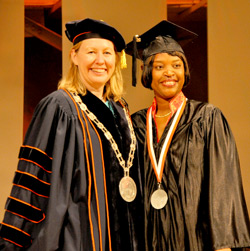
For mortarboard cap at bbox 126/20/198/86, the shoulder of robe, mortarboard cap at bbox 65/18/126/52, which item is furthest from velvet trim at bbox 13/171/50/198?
mortarboard cap at bbox 126/20/198/86

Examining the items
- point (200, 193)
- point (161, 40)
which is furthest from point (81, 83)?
point (200, 193)

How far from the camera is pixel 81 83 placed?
8.36 ft

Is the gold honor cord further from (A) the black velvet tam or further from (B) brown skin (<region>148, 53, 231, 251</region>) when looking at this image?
(A) the black velvet tam

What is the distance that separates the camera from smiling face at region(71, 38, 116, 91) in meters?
2.48

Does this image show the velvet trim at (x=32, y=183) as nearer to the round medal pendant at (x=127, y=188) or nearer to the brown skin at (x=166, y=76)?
the round medal pendant at (x=127, y=188)

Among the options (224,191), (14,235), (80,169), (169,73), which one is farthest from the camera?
(169,73)

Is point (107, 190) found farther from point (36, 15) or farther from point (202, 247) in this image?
point (36, 15)

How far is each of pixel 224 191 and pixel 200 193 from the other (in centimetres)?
14

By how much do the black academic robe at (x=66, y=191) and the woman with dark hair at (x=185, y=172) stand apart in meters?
0.20

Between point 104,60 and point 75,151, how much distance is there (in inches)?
22.6

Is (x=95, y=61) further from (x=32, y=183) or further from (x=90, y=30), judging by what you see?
(x=32, y=183)

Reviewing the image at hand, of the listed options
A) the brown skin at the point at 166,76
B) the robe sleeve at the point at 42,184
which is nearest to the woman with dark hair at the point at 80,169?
the robe sleeve at the point at 42,184

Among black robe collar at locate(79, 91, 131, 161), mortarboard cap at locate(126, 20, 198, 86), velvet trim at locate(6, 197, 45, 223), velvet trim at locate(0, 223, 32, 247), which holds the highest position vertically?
mortarboard cap at locate(126, 20, 198, 86)

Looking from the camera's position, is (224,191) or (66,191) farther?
(224,191)
